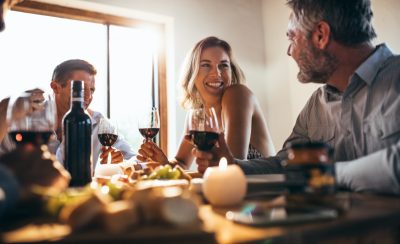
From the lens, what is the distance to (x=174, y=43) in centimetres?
329

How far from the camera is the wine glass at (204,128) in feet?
3.75

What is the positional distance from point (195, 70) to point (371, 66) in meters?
1.18

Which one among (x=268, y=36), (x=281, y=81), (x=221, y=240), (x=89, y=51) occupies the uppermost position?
(x=268, y=36)

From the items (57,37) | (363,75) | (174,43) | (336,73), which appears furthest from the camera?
(174,43)

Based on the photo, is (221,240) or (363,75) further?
(363,75)

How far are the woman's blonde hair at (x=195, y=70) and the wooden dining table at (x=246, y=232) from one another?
172 centimetres

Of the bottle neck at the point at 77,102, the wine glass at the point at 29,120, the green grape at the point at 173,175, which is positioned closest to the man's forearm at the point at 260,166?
the green grape at the point at 173,175

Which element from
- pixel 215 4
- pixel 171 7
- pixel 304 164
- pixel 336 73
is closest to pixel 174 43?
pixel 171 7

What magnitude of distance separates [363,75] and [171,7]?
244 centimetres

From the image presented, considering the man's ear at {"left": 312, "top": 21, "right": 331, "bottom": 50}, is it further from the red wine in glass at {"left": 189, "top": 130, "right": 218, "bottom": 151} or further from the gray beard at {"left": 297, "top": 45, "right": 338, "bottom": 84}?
the red wine in glass at {"left": 189, "top": 130, "right": 218, "bottom": 151}

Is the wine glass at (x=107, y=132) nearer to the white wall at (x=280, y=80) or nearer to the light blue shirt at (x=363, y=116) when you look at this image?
the light blue shirt at (x=363, y=116)

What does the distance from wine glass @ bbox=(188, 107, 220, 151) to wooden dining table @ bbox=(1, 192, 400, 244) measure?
0.58m

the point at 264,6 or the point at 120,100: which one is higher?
the point at 264,6

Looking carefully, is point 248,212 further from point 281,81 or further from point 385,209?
point 281,81
